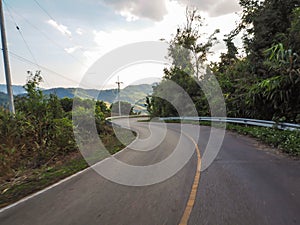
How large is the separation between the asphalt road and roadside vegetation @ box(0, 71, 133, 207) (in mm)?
1060

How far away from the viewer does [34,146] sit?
26.5ft

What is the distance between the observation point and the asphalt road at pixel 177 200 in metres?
3.04

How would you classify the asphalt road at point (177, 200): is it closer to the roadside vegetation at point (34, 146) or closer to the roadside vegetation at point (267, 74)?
the roadside vegetation at point (34, 146)

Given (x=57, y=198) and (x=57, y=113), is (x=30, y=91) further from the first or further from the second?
(x=57, y=198)

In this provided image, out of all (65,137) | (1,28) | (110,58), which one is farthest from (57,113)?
(1,28)

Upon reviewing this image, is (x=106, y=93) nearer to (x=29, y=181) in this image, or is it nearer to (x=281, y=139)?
(x=281, y=139)

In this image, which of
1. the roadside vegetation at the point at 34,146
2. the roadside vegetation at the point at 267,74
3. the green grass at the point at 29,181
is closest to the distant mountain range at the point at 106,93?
the roadside vegetation at the point at 34,146

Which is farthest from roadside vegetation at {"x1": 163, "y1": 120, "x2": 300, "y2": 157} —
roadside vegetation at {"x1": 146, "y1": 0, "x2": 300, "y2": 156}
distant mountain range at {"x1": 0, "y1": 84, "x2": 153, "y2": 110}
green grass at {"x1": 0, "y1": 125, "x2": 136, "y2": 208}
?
distant mountain range at {"x1": 0, "y1": 84, "x2": 153, "y2": 110}

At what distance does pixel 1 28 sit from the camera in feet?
31.2

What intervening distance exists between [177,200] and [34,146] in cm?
695

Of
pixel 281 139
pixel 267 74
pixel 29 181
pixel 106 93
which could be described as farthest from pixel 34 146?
pixel 106 93

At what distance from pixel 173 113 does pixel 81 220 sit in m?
27.9

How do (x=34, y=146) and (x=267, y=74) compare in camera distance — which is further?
(x=267, y=74)

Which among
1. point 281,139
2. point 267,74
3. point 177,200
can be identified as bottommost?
point 177,200
